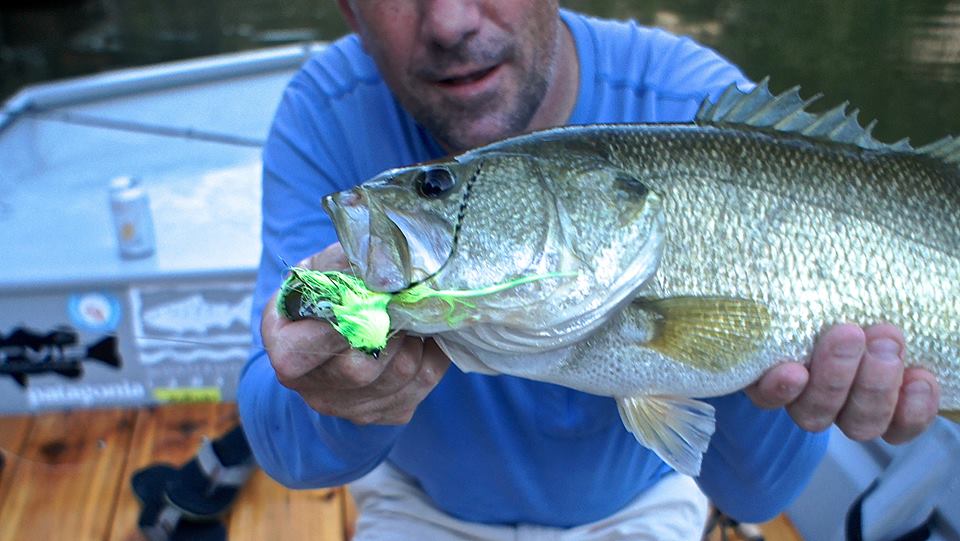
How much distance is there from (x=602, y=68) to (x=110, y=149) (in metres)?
3.70

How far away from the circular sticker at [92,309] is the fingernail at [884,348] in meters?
2.32

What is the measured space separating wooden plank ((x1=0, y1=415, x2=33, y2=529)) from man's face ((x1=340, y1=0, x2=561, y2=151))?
187 centimetres

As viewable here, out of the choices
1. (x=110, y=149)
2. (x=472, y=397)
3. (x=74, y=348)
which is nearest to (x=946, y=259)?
(x=472, y=397)

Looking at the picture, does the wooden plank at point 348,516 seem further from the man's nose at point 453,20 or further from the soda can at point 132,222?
the man's nose at point 453,20

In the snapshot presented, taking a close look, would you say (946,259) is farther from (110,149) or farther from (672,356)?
(110,149)

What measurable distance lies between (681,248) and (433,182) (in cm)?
38

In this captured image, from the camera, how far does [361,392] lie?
115 cm

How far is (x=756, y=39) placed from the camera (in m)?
10.4

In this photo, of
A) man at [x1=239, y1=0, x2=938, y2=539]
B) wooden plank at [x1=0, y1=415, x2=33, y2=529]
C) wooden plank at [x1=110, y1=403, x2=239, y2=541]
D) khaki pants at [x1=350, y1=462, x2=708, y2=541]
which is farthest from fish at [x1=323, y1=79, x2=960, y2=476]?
wooden plank at [x1=0, y1=415, x2=33, y2=529]

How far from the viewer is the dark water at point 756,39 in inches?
339

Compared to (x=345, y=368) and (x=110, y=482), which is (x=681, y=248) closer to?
(x=345, y=368)

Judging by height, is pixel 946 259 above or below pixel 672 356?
above

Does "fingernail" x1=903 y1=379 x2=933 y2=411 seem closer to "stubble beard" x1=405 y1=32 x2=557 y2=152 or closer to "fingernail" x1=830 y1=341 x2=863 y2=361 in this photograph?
"fingernail" x1=830 y1=341 x2=863 y2=361

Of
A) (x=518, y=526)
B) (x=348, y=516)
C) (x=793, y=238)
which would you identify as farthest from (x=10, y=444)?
(x=793, y=238)
